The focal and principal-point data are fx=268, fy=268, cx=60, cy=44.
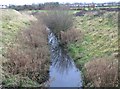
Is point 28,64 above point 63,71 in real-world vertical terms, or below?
above

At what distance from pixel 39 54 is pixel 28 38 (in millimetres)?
4800

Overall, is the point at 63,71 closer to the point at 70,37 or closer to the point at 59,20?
the point at 70,37

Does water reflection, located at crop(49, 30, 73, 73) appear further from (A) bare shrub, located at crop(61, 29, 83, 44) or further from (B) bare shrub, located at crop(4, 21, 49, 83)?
(B) bare shrub, located at crop(4, 21, 49, 83)

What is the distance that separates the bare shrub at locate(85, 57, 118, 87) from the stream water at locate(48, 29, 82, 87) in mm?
1724

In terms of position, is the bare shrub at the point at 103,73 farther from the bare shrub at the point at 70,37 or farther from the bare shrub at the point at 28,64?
the bare shrub at the point at 70,37

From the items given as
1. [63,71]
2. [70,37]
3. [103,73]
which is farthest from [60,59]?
[103,73]

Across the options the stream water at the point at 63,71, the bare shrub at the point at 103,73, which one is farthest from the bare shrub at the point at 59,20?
the bare shrub at the point at 103,73

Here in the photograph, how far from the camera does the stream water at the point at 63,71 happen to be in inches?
789

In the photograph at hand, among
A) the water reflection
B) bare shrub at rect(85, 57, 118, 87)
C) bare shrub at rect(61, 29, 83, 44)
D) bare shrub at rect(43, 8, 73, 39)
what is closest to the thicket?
the water reflection

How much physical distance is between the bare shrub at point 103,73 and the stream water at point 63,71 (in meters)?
1.72

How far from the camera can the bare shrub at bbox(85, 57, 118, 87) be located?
16.3 meters

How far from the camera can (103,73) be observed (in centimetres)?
1688

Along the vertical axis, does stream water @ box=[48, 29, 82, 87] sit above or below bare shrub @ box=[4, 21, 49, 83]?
below

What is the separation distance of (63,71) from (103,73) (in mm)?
6845
